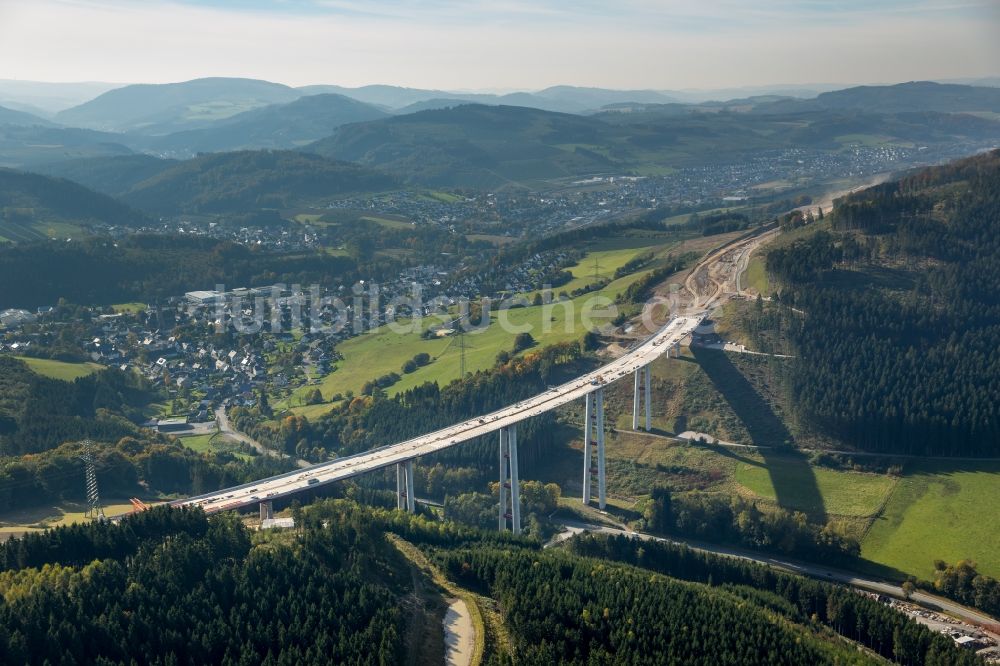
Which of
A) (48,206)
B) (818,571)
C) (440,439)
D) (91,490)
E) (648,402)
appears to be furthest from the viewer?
(48,206)

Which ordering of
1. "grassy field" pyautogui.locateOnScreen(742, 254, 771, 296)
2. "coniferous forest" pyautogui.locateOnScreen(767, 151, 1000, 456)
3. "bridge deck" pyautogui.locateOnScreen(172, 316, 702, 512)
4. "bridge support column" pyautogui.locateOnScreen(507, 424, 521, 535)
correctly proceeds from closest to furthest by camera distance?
"bridge deck" pyautogui.locateOnScreen(172, 316, 702, 512), "bridge support column" pyautogui.locateOnScreen(507, 424, 521, 535), "coniferous forest" pyautogui.locateOnScreen(767, 151, 1000, 456), "grassy field" pyautogui.locateOnScreen(742, 254, 771, 296)

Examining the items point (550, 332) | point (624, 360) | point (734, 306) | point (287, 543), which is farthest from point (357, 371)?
point (287, 543)

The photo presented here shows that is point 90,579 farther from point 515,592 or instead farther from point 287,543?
point 515,592

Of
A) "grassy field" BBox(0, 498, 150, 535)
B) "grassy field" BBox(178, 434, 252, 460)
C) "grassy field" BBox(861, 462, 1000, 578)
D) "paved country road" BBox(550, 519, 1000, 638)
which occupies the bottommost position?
"paved country road" BBox(550, 519, 1000, 638)

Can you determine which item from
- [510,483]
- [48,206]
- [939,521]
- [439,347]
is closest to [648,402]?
[510,483]

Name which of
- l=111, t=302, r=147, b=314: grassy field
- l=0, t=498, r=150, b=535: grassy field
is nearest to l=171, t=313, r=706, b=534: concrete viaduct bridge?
l=0, t=498, r=150, b=535: grassy field

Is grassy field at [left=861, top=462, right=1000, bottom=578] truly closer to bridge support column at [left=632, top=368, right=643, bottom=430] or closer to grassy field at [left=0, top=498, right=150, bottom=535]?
bridge support column at [left=632, top=368, right=643, bottom=430]

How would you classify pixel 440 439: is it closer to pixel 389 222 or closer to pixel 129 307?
pixel 129 307
